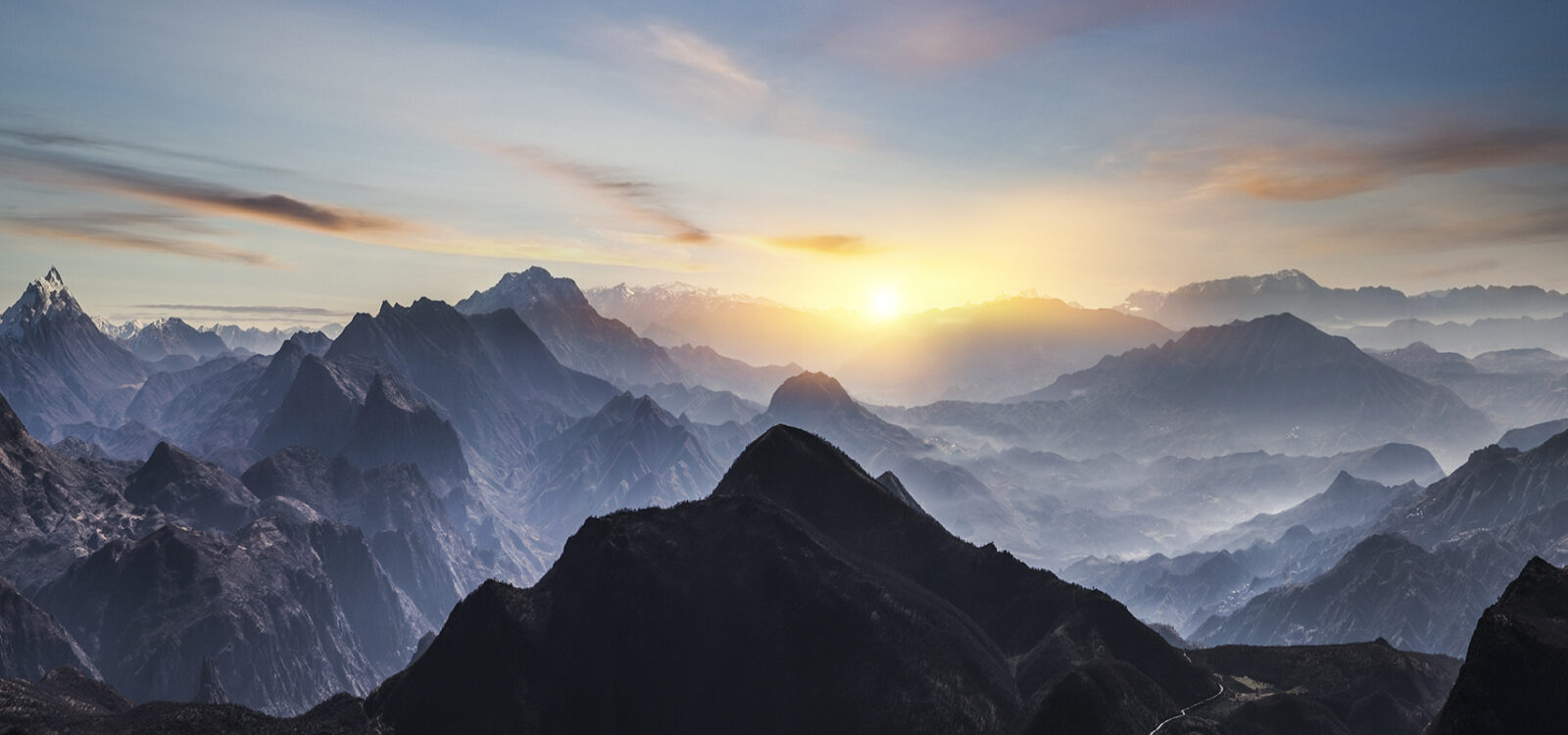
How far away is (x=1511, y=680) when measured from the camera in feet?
424

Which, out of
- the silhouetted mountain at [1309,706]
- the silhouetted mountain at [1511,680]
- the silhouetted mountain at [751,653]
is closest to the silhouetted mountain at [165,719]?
the silhouetted mountain at [751,653]

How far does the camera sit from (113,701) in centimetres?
19612

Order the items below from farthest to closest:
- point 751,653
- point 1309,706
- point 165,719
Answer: point 1309,706 → point 751,653 → point 165,719

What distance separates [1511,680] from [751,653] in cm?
10865

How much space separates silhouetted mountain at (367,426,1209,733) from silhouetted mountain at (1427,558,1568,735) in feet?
139

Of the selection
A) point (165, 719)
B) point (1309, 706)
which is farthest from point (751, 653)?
point (1309, 706)

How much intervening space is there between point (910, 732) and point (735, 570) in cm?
4312

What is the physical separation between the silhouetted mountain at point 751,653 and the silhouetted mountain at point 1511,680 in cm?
4242

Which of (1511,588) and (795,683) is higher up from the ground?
(1511,588)

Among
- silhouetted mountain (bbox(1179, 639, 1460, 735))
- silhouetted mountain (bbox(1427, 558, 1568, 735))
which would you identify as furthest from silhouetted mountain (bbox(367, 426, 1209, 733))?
silhouetted mountain (bbox(1427, 558, 1568, 735))

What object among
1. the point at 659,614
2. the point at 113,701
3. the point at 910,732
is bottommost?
the point at 113,701

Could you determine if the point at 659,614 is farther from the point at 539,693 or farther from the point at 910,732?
the point at 910,732

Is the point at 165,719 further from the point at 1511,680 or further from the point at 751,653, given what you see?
the point at 1511,680

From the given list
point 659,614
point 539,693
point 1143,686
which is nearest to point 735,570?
point 659,614
